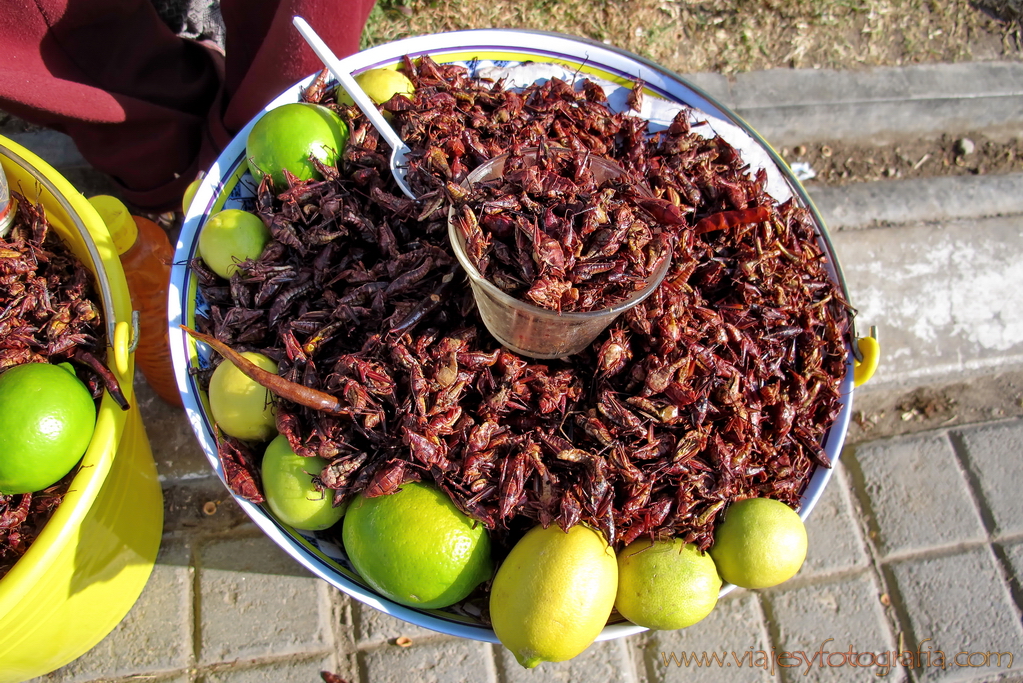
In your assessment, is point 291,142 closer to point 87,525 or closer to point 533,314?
point 533,314

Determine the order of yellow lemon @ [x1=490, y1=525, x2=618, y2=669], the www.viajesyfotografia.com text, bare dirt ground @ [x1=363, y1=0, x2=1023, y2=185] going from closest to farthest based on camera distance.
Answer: yellow lemon @ [x1=490, y1=525, x2=618, y2=669], the www.viajesyfotografia.com text, bare dirt ground @ [x1=363, y1=0, x2=1023, y2=185]

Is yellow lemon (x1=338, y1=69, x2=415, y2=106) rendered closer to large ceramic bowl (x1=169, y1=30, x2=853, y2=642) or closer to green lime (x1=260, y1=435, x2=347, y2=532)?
large ceramic bowl (x1=169, y1=30, x2=853, y2=642)

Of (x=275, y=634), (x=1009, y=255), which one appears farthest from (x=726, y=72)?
(x=275, y=634)

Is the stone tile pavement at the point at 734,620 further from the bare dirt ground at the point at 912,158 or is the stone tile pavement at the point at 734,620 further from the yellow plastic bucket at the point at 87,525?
the bare dirt ground at the point at 912,158

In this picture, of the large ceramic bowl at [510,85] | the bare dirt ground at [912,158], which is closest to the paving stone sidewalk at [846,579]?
the bare dirt ground at [912,158]

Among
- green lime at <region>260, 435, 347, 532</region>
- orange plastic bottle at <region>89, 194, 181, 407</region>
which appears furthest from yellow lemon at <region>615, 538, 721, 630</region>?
orange plastic bottle at <region>89, 194, 181, 407</region>

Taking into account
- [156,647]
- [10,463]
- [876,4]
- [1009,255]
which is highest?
[876,4]

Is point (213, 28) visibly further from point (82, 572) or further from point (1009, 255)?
point (1009, 255)
